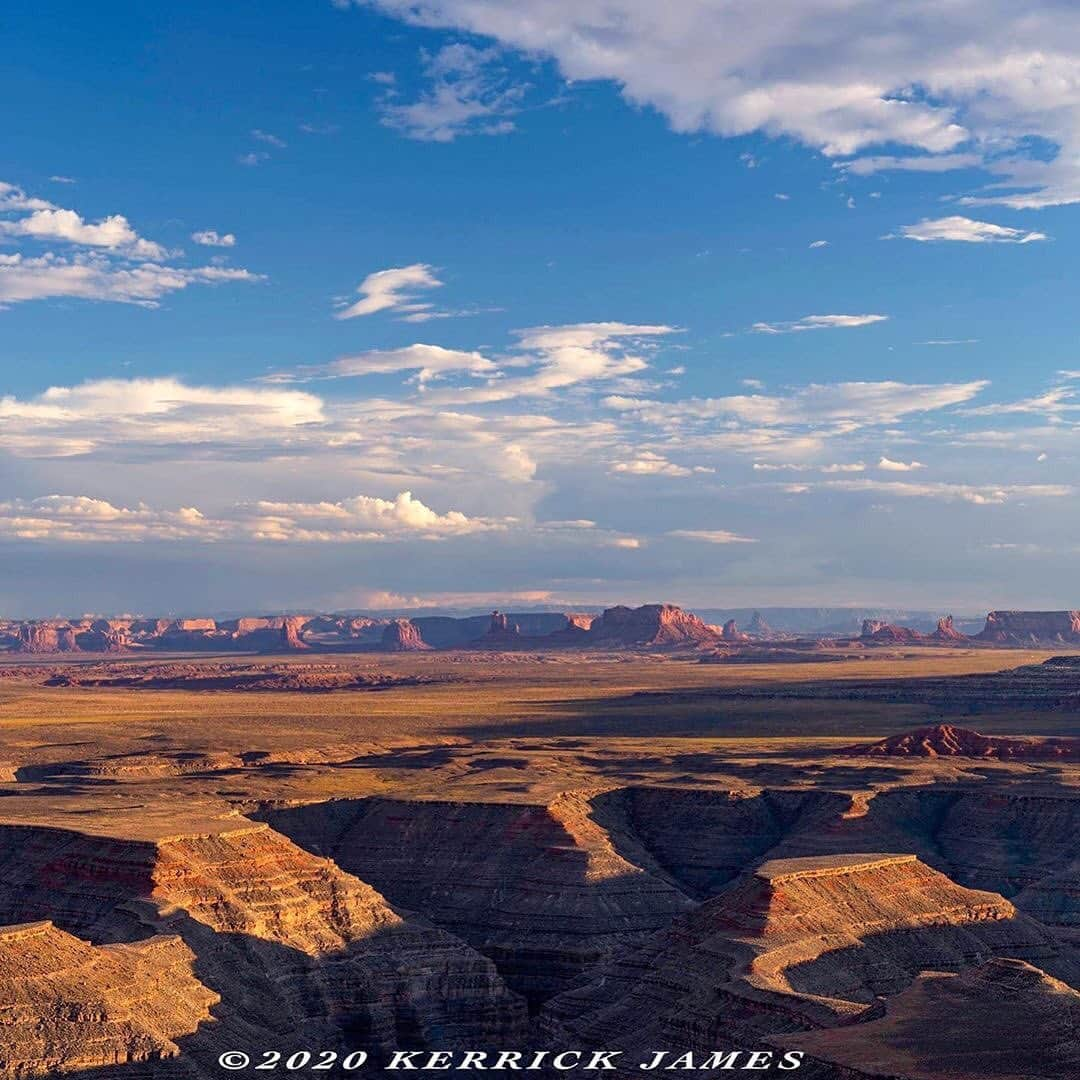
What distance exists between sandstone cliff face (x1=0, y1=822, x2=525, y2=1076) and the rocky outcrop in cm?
2599

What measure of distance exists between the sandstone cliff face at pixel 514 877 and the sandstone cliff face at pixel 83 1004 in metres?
25.9

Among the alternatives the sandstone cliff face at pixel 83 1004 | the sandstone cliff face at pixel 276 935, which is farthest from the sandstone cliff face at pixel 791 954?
the sandstone cliff face at pixel 83 1004

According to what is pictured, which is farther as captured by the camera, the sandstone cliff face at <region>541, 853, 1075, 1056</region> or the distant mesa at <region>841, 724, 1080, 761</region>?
the distant mesa at <region>841, 724, 1080, 761</region>

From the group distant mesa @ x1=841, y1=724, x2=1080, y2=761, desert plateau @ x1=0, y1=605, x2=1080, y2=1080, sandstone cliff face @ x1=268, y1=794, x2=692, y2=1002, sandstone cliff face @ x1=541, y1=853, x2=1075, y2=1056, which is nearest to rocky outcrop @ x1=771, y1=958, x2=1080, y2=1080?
desert plateau @ x1=0, y1=605, x2=1080, y2=1080

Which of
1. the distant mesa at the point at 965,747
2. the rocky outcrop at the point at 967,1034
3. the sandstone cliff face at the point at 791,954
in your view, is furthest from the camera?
the distant mesa at the point at 965,747

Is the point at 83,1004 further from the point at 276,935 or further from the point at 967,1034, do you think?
the point at 967,1034

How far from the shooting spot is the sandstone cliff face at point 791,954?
63.2 metres

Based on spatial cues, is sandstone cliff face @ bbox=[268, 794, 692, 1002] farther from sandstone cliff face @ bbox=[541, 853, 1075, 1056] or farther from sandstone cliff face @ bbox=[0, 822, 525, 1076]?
sandstone cliff face @ bbox=[541, 853, 1075, 1056]

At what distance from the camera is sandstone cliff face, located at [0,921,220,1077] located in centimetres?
6091

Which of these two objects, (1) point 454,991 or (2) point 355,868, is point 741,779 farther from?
(1) point 454,991

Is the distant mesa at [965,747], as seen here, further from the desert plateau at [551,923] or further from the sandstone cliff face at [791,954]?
the sandstone cliff face at [791,954]

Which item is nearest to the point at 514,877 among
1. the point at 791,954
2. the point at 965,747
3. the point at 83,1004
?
the point at 791,954

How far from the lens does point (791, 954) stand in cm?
6931

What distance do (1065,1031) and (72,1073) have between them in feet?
118
